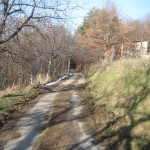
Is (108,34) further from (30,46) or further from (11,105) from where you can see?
(11,105)

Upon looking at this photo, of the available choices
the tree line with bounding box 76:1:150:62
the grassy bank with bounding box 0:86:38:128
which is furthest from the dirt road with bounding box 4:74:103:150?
the tree line with bounding box 76:1:150:62

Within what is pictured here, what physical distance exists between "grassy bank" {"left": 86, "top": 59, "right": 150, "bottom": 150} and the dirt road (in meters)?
0.65

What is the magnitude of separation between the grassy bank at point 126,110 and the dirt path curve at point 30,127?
2458mm

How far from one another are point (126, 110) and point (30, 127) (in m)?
4.32

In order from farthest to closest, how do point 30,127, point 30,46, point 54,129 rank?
point 30,46, point 30,127, point 54,129

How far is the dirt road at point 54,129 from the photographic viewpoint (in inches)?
438

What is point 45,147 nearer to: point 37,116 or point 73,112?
point 37,116

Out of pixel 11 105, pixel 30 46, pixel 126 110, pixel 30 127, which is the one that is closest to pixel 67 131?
pixel 30 127

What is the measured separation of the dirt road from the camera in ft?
36.5

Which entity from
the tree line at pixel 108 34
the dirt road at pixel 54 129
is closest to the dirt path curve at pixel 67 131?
the dirt road at pixel 54 129

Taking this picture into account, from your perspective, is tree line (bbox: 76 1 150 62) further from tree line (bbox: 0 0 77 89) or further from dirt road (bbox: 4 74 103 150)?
dirt road (bbox: 4 74 103 150)

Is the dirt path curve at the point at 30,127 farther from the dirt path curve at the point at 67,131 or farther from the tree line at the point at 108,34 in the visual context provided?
the tree line at the point at 108,34

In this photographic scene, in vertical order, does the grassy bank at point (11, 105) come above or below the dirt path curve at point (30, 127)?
above

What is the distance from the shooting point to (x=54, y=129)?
13383 millimetres
